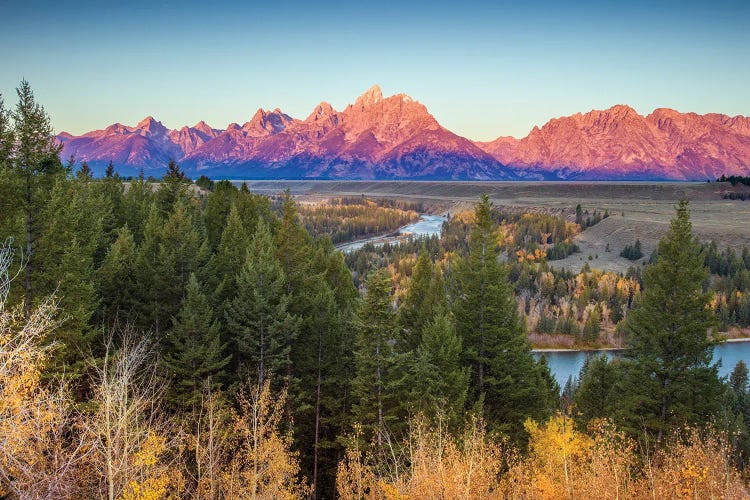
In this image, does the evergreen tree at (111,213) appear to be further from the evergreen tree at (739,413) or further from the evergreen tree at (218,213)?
the evergreen tree at (739,413)

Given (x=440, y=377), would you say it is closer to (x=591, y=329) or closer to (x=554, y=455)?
(x=554, y=455)

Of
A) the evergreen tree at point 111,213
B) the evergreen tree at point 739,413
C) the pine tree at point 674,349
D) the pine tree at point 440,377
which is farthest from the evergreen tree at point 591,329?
the evergreen tree at point 111,213

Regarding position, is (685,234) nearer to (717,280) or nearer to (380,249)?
(717,280)

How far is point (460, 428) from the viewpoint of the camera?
90.0ft

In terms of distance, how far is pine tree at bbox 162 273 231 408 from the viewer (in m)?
27.7

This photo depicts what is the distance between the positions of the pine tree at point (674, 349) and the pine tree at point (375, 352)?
45.6 feet

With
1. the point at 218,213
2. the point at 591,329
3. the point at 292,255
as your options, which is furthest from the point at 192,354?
the point at 591,329

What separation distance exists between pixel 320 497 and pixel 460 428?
10254mm

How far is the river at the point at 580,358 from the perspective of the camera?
237ft

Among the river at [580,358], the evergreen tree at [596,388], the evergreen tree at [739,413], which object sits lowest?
the river at [580,358]

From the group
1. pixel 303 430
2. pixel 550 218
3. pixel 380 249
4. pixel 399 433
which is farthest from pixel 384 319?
pixel 550 218

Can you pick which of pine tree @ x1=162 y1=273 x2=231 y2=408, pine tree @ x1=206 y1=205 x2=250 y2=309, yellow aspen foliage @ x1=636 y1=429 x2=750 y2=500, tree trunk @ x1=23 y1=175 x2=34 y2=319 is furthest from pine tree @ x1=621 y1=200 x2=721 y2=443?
tree trunk @ x1=23 y1=175 x2=34 y2=319

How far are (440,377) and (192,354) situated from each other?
1333cm

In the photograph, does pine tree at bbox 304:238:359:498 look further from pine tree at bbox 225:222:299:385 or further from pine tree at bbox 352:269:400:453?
pine tree at bbox 352:269:400:453
